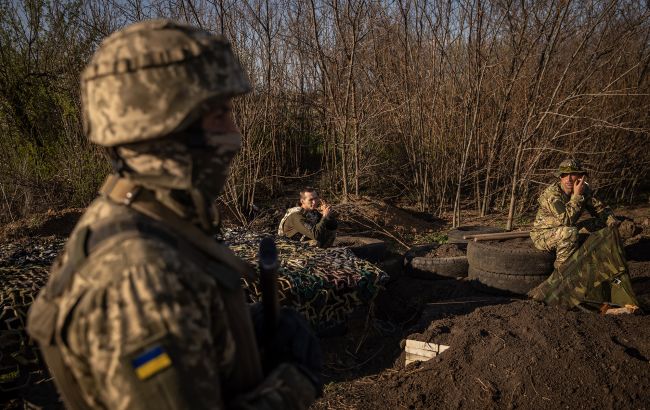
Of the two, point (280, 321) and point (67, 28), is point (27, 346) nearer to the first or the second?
point (280, 321)

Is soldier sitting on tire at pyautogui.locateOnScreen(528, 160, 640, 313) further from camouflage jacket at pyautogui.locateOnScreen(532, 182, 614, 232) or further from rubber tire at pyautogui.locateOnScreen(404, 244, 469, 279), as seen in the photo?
rubber tire at pyautogui.locateOnScreen(404, 244, 469, 279)

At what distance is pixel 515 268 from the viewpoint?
236 inches

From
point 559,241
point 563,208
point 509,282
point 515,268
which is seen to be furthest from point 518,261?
point 563,208

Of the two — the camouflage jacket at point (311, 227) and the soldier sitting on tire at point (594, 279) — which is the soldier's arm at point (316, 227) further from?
the soldier sitting on tire at point (594, 279)

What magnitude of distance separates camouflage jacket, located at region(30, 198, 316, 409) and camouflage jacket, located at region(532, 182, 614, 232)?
6.10 m

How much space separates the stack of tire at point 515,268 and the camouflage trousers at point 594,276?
0.62 meters

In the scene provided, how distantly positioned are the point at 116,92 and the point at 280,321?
82 cm

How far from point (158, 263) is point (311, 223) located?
17.5 ft

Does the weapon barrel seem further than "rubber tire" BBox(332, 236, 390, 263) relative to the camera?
No

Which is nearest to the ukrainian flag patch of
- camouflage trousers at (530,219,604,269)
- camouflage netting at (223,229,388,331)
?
camouflage netting at (223,229,388,331)

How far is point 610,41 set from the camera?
9484 mm

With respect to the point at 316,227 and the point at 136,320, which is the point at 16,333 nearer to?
the point at 136,320

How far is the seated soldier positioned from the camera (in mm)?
6219

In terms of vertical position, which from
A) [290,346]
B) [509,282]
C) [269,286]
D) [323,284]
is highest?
[269,286]
